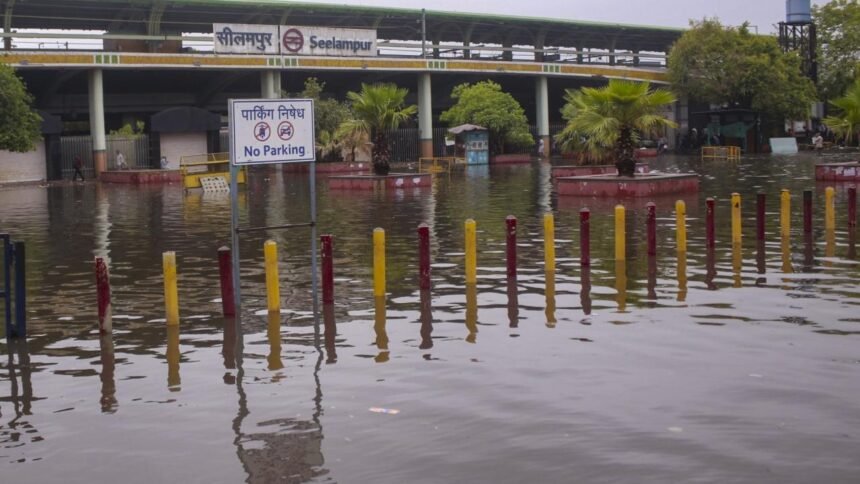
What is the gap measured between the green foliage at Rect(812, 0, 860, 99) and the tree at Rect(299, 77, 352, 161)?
38392 millimetres

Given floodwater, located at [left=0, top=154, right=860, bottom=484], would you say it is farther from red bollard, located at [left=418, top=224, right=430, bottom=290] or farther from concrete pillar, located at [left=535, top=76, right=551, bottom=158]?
concrete pillar, located at [left=535, top=76, right=551, bottom=158]

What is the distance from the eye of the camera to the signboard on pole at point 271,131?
46.2 ft

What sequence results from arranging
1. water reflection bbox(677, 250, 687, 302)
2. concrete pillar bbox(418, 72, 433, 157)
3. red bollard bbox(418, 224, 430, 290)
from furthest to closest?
concrete pillar bbox(418, 72, 433, 157) < water reflection bbox(677, 250, 687, 302) < red bollard bbox(418, 224, 430, 290)

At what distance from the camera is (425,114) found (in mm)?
75500

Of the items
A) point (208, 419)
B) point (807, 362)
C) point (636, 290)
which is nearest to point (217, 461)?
point (208, 419)

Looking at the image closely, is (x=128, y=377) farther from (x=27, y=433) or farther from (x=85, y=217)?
(x=85, y=217)

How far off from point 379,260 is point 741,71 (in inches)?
2641

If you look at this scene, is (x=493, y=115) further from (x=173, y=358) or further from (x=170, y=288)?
(x=173, y=358)

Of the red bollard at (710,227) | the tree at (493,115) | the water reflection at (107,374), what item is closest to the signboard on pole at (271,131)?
the water reflection at (107,374)

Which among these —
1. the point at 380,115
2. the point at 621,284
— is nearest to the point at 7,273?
the point at 621,284

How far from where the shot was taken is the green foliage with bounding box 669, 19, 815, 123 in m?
77.3

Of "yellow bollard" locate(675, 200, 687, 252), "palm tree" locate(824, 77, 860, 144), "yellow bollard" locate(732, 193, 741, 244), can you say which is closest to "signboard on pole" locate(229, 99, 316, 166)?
"yellow bollard" locate(675, 200, 687, 252)

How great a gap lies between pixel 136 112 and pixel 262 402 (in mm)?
67284

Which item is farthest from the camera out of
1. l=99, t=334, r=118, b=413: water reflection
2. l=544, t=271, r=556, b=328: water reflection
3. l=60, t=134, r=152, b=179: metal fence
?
l=60, t=134, r=152, b=179: metal fence
